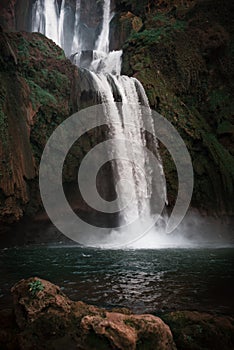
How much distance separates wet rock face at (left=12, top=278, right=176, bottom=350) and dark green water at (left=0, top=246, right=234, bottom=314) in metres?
1.32

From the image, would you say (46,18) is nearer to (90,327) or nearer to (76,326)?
(76,326)

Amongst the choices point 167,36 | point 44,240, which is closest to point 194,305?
point 44,240

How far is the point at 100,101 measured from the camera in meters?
13.6

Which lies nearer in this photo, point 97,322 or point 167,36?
point 97,322

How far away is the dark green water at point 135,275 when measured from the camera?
17.3 ft

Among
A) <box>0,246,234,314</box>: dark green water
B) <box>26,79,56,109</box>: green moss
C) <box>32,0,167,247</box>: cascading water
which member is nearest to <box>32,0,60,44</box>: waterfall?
<box>32,0,167,247</box>: cascading water

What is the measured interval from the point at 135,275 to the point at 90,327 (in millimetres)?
3755

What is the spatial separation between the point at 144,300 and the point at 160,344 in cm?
197

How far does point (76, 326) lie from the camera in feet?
11.8

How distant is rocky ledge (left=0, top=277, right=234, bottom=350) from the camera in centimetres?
341

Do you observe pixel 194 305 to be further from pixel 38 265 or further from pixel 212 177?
pixel 212 177

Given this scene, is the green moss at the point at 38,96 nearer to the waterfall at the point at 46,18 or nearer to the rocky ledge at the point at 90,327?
the rocky ledge at the point at 90,327

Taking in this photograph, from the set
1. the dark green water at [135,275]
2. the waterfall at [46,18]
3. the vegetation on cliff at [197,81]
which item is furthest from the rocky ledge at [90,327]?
the waterfall at [46,18]

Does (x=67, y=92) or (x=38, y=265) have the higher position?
(x=67, y=92)
